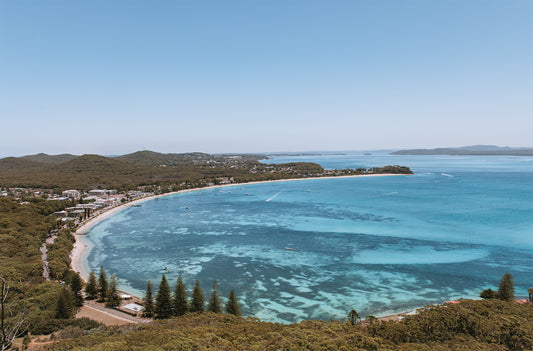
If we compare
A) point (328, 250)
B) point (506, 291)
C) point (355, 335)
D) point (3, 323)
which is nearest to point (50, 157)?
point (328, 250)

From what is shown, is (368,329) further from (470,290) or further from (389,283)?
(470,290)

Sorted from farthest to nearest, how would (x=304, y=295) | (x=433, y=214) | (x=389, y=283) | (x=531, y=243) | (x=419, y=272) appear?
(x=433, y=214) < (x=531, y=243) < (x=419, y=272) < (x=389, y=283) < (x=304, y=295)

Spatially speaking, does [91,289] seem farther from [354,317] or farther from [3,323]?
[354,317]

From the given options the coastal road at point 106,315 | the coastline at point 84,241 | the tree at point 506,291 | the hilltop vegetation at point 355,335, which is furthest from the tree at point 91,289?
the tree at point 506,291

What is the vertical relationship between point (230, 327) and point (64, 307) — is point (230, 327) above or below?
above

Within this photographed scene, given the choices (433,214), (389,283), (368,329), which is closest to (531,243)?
(433,214)

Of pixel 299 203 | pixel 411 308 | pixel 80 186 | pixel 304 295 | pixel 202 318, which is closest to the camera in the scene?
pixel 202 318
